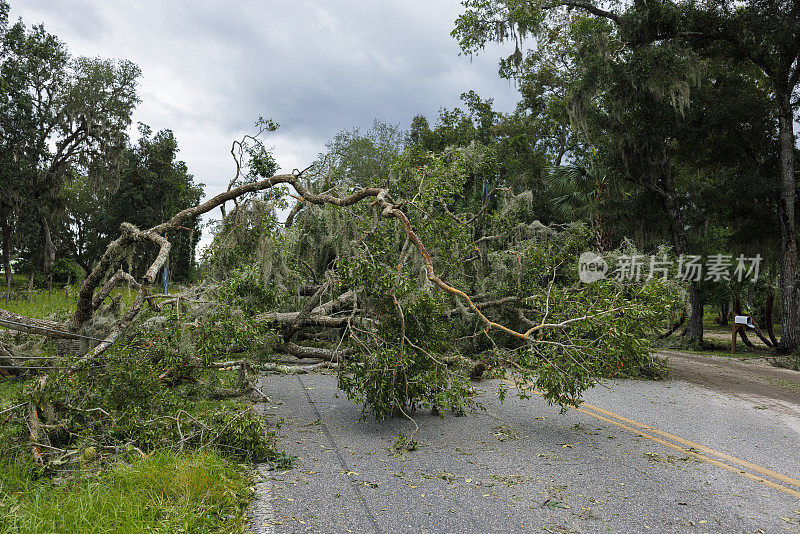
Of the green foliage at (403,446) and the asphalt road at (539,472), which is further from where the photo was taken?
the green foliage at (403,446)

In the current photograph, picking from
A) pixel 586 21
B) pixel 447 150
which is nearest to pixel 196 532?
pixel 447 150

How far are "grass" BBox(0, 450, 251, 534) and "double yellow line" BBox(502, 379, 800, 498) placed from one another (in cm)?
321

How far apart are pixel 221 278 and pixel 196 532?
20.0 feet

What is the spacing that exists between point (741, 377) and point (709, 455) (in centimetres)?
737

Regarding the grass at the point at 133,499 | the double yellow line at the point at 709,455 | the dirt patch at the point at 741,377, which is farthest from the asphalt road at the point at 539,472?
the dirt patch at the point at 741,377

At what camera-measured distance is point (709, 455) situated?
4.87 m

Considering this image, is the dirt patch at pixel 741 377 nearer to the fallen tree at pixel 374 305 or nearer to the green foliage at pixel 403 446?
the fallen tree at pixel 374 305

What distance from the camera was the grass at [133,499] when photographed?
303 cm

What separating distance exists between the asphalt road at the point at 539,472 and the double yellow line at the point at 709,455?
18 mm

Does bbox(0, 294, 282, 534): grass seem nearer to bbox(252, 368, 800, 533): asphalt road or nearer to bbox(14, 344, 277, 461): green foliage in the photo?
bbox(14, 344, 277, 461): green foliage

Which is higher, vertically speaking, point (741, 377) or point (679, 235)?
point (679, 235)

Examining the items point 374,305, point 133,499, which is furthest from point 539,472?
point 133,499

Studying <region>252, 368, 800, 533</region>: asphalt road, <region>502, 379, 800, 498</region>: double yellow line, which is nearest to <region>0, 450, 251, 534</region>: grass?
<region>252, 368, 800, 533</region>: asphalt road

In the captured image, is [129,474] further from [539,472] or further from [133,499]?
[539,472]
